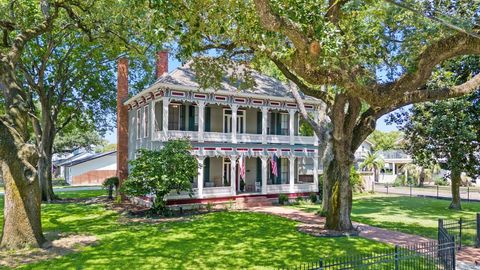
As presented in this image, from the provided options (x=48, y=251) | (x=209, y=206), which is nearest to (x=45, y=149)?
(x=209, y=206)

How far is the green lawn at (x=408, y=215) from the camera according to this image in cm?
1564

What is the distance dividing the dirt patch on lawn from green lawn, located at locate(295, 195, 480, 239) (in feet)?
40.4

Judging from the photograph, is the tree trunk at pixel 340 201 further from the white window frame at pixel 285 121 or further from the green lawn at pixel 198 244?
the white window frame at pixel 285 121

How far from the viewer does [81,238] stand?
42.6 feet

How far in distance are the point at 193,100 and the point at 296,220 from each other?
9228 millimetres

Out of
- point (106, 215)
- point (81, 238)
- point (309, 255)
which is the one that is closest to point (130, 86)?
point (106, 215)

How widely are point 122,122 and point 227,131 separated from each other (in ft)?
26.7

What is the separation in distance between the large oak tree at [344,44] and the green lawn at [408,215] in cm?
295

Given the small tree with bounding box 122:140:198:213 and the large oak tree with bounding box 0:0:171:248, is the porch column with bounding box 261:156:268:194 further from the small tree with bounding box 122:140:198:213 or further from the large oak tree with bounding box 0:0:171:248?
the large oak tree with bounding box 0:0:171:248

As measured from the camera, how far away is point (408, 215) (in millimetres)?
19297

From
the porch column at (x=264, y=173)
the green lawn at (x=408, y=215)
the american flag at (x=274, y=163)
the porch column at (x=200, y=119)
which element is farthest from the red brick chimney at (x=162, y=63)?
the green lawn at (x=408, y=215)

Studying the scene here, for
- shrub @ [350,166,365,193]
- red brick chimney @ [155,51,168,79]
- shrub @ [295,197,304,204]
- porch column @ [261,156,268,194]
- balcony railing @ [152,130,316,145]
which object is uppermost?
red brick chimney @ [155,51,168,79]

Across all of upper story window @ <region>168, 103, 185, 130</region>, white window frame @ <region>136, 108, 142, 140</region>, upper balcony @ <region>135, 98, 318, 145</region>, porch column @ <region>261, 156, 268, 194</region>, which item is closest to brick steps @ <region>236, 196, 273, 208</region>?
porch column @ <region>261, 156, 268, 194</region>

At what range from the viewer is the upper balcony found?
21.6 meters
